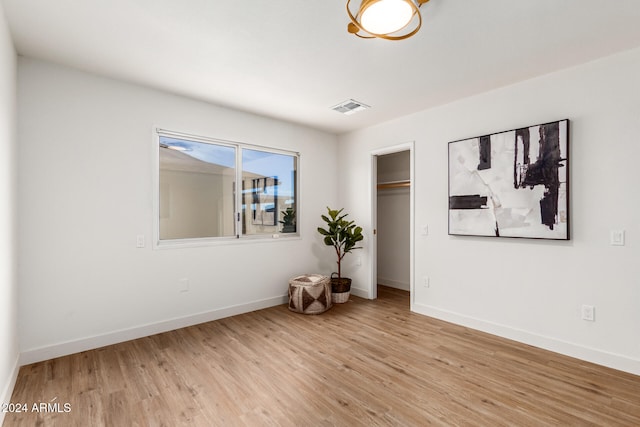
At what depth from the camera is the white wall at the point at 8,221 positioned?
198cm

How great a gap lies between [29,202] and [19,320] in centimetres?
96

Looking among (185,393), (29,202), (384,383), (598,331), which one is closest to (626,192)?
(598,331)

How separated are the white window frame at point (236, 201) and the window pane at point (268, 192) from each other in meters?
0.06

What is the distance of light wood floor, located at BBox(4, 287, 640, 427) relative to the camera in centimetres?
194

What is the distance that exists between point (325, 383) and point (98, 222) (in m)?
2.47

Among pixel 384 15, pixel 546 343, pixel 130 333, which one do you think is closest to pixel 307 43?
pixel 384 15

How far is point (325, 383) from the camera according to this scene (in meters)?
2.32

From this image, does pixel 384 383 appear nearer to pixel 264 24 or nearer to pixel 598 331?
pixel 598 331

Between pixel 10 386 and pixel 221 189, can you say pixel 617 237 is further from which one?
pixel 10 386

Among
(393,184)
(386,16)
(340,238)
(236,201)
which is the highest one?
(386,16)

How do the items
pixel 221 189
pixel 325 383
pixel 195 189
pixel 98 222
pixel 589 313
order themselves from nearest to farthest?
pixel 325 383, pixel 589 313, pixel 98 222, pixel 195 189, pixel 221 189

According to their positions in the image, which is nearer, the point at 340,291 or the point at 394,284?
the point at 340,291

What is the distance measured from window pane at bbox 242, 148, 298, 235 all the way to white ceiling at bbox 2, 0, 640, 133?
1051mm

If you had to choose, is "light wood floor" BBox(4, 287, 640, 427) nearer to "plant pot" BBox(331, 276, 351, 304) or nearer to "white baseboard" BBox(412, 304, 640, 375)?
"white baseboard" BBox(412, 304, 640, 375)
